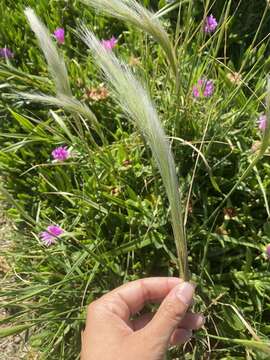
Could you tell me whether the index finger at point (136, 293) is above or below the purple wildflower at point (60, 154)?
below

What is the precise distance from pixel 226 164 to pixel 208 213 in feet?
0.56

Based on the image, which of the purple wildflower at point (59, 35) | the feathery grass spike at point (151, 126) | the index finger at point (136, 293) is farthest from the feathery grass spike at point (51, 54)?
the purple wildflower at point (59, 35)

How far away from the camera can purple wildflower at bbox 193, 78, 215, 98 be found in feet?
5.42

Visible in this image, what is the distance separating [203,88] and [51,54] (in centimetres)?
63

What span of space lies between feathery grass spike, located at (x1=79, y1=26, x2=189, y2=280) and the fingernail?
1.4 inches

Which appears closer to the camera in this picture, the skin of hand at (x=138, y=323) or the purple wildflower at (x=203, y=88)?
the skin of hand at (x=138, y=323)

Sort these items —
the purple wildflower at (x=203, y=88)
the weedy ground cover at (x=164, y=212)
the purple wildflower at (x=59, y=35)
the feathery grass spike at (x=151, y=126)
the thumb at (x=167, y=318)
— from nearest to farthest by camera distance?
the feathery grass spike at (x=151, y=126) → the thumb at (x=167, y=318) → the weedy ground cover at (x=164, y=212) → the purple wildflower at (x=203, y=88) → the purple wildflower at (x=59, y=35)

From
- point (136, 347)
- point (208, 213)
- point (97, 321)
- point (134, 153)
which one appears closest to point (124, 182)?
point (134, 153)

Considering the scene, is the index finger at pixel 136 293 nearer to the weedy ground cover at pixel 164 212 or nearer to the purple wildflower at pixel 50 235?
the weedy ground cover at pixel 164 212

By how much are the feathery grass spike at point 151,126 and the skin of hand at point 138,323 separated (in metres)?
0.08

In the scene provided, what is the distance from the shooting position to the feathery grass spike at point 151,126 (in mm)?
876

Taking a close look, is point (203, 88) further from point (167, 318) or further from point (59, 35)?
point (167, 318)

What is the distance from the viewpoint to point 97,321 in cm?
120

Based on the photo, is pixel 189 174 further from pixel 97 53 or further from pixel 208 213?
pixel 97 53
